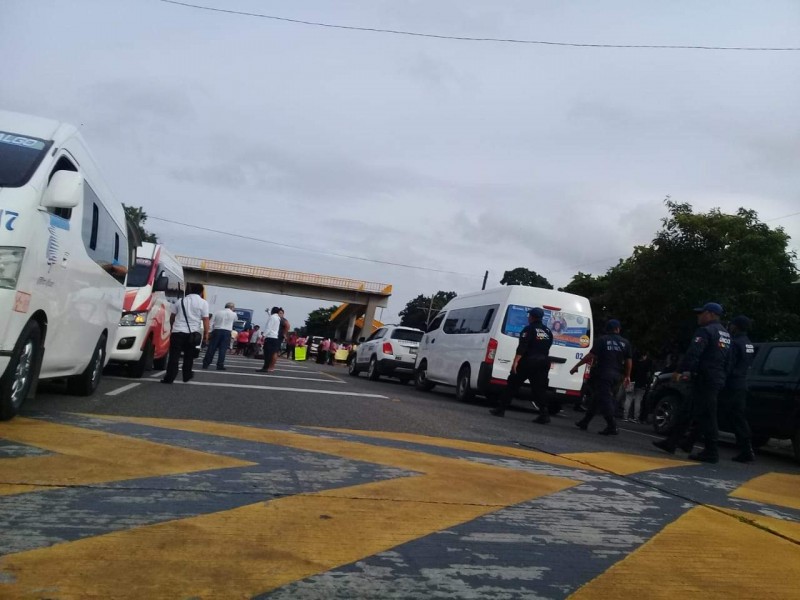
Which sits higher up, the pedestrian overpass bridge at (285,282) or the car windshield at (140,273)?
the pedestrian overpass bridge at (285,282)

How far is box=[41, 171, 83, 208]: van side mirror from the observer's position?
223 inches

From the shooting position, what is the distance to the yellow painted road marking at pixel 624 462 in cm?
686

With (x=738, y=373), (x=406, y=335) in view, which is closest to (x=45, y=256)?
(x=738, y=373)

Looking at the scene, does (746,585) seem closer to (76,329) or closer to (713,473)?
(713,473)

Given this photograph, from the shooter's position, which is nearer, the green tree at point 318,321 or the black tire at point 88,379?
the black tire at point 88,379

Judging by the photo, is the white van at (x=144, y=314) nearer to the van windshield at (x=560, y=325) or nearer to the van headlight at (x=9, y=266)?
the van headlight at (x=9, y=266)

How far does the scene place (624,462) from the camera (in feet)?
24.5

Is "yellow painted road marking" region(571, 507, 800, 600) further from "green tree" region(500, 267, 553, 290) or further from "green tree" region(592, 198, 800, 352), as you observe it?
"green tree" region(500, 267, 553, 290)

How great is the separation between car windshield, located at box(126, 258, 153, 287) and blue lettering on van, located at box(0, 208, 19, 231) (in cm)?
751

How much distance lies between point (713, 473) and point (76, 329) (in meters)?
6.17

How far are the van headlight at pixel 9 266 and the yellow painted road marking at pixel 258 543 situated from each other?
247cm

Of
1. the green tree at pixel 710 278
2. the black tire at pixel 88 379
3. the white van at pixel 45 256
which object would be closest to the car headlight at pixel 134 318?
the black tire at pixel 88 379

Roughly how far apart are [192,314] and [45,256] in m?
5.73

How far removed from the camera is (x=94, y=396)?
29.1 ft
